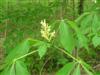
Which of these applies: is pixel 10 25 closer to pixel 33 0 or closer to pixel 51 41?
pixel 33 0

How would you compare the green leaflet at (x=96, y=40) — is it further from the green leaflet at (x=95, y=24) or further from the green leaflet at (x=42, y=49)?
the green leaflet at (x=42, y=49)

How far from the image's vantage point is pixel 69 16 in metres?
4.62

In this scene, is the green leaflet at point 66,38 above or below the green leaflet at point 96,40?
above

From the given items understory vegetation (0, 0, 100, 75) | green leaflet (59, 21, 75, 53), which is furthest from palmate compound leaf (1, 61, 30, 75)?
green leaflet (59, 21, 75, 53)

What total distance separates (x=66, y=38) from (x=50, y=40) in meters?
0.09

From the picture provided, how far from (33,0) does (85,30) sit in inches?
154

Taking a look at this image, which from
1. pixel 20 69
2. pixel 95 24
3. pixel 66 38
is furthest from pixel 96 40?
pixel 20 69

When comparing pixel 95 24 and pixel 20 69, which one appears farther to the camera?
pixel 95 24

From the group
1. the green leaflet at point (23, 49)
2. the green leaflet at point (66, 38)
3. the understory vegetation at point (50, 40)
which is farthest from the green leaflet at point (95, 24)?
the green leaflet at point (23, 49)

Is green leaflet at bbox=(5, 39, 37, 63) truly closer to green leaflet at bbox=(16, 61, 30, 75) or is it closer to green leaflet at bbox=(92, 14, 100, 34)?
green leaflet at bbox=(16, 61, 30, 75)

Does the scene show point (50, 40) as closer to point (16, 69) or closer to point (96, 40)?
point (16, 69)

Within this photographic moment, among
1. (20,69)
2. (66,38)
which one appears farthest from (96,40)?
(20,69)

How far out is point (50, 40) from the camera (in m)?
1.04

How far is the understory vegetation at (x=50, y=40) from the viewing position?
3.48 feet
